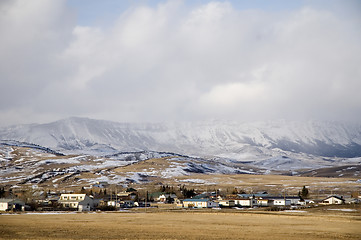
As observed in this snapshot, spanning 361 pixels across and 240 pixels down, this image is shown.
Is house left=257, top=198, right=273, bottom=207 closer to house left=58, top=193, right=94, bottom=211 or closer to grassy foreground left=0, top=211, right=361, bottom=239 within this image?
house left=58, top=193, right=94, bottom=211

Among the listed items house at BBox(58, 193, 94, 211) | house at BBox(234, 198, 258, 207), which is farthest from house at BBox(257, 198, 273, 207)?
house at BBox(58, 193, 94, 211)

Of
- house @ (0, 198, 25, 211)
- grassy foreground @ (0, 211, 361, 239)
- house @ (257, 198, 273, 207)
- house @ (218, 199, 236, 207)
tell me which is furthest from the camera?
house @ (257, 198, 273, 207)

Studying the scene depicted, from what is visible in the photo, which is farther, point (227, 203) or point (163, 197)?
point (163, 197)

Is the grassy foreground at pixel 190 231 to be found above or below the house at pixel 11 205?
below

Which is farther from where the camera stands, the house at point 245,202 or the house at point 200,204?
the house at point 245,202

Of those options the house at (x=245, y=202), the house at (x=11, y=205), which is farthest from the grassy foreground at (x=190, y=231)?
the house at (x=245, y=202)

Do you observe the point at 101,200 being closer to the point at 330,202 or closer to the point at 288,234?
the point at 330,202

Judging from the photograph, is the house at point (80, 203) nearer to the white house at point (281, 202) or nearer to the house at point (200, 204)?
the house at point (200, 204)

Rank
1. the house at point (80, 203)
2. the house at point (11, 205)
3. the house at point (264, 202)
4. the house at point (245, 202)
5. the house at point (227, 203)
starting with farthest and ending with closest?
the house at point (264, 202), the house at point (245, 202), the house at point (227, 203), the house at point (80, 203), the house at point (11, 205)

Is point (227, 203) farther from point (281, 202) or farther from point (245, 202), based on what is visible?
point (281, 202)

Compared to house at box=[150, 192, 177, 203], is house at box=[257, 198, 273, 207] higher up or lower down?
lower down

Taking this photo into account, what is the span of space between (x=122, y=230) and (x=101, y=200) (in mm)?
72560

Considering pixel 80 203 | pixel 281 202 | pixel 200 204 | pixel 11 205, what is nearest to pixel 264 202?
pixel 281 202

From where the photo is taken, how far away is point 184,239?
47.5m
